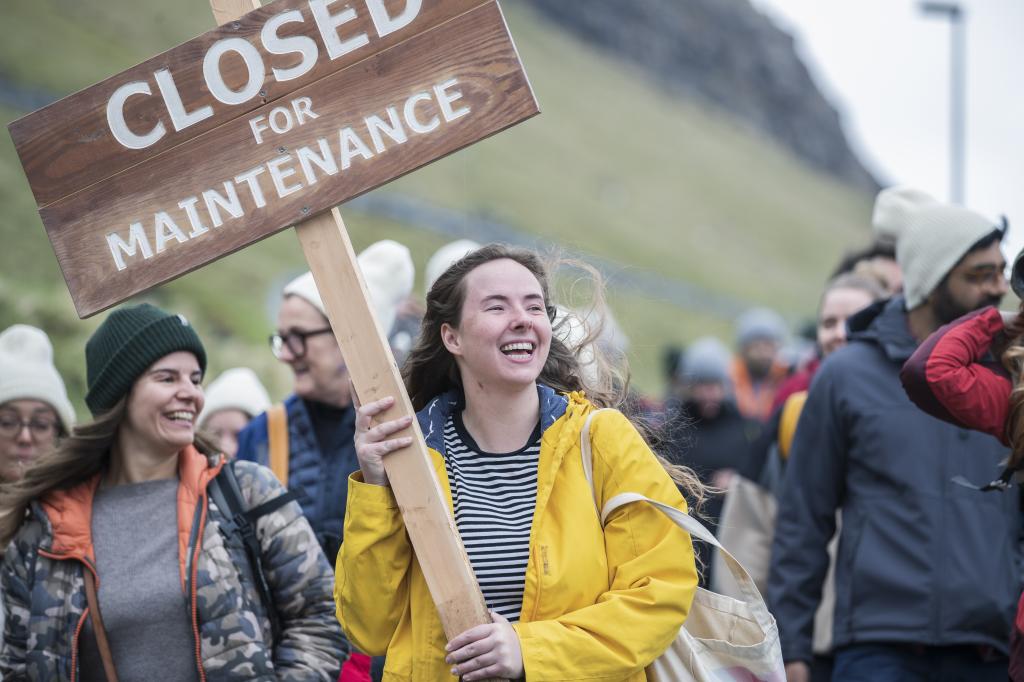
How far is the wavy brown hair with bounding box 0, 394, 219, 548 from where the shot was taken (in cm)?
393

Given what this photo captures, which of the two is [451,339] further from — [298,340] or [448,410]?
[298,340]

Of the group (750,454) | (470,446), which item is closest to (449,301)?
(470,446)

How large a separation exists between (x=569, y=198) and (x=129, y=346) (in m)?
54.0

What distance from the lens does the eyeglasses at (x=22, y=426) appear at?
488 cm

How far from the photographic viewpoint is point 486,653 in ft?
9.92

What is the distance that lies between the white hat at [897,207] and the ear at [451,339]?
2195 millimetres

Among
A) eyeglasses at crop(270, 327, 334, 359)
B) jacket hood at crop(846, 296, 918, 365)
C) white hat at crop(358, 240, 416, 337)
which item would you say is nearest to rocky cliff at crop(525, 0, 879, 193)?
white hat at crop(358, 240, 416, 337)

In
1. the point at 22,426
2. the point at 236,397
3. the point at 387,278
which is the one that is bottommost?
the point at 236,397

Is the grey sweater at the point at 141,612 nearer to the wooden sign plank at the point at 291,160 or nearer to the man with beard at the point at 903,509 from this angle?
the wooden sign plank at the point at 291,160

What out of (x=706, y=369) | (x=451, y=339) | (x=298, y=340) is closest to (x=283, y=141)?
(x=451, y=339)

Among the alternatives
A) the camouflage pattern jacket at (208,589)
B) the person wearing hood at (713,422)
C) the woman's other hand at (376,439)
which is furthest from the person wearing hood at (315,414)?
the person wearing hood at (713,422)

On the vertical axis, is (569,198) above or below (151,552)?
above

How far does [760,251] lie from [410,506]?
68559 millimetres

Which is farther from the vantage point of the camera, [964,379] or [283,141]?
[964,379]
